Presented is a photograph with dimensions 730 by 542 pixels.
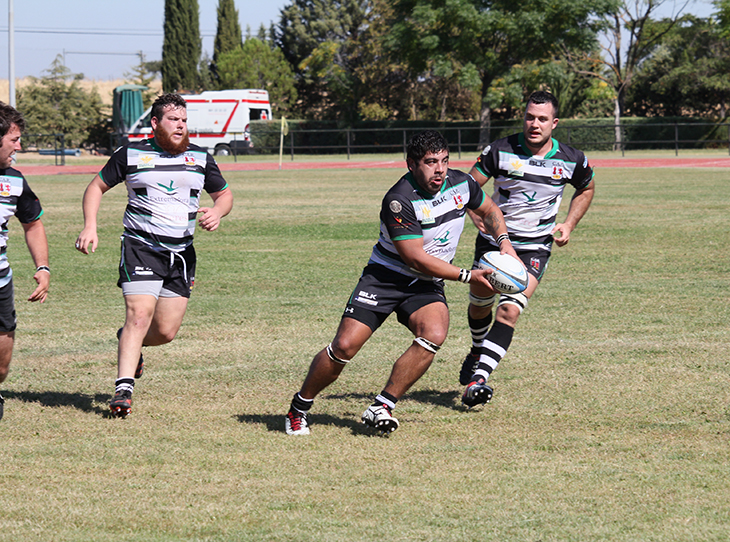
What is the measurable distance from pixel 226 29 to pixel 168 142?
70.6 metres

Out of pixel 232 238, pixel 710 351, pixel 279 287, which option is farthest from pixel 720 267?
pixel 232 238

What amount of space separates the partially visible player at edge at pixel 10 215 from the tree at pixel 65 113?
2018 inches

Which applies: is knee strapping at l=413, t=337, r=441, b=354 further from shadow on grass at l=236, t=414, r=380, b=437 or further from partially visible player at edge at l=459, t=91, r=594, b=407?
partially visible player at edge at l=459, t=91, r=594, b=407

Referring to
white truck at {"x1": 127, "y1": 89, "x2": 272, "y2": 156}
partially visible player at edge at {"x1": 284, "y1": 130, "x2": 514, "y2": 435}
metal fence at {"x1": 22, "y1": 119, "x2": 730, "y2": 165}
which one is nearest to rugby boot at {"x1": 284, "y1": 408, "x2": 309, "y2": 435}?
partially visible player at edge at {"x1": 284, "y1": 130, "x2": 514, "y2": 435}

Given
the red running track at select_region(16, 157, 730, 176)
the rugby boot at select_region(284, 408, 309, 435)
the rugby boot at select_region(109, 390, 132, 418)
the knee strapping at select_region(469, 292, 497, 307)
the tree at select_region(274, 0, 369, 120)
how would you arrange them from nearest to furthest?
the rugby boot at select_region(284, 408, 309, 435), the rugby boot at select_region(109, 390, 132, 418), the knee strapping at select_region(469, 292, 497, 307), the red running track at select_region(16, 157, 730, 176), the tree at select_region(274, 0, 369, 120)

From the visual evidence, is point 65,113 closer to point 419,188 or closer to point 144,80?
point 144,80


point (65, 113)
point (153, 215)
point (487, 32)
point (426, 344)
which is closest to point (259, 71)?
point (65, 113)

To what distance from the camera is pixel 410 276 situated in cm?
557

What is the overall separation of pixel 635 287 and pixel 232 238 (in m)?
7.51

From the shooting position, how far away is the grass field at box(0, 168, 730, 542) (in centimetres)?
419

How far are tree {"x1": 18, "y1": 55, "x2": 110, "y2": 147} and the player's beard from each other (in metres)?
51.2

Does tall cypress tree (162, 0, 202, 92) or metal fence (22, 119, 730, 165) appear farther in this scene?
tall cypress tree (162, 0, 202, 92)

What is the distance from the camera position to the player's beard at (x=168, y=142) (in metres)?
6.01

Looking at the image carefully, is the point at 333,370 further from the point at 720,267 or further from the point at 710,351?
the point at 720,267
